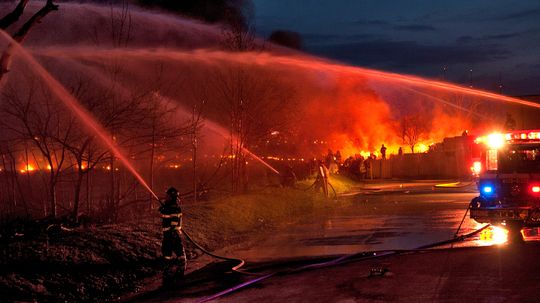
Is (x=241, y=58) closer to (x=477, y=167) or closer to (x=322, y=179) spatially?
(x=322, y=179)

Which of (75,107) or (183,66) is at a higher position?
(183,66)

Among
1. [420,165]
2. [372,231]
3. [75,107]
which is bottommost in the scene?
[372,231]

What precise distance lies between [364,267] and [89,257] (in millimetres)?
4629

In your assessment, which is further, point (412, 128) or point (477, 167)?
point (412, 128)

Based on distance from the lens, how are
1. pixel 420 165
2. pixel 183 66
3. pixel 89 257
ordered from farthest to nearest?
pixel 420 165, pixel 183 66, pixel 89 257

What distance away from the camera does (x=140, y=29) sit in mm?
20047

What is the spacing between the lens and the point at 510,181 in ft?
43.9

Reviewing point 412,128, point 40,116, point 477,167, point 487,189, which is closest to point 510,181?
point 487,189

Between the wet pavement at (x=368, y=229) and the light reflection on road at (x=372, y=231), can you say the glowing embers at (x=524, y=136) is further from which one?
the wet pavement at (x=368, y=229)

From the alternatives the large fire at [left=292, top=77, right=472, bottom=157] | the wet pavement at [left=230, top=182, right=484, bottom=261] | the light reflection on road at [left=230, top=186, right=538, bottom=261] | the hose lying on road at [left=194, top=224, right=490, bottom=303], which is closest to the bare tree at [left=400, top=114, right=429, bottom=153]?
the large fire at [left=292, top=77, right=472, bottom=157]

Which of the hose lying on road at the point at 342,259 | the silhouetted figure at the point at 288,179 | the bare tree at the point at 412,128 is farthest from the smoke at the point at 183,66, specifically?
the bare tree at the point at 412,128

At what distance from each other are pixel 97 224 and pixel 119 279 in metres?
4.01

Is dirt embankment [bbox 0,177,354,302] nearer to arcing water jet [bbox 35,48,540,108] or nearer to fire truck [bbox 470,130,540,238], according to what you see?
arcing water jet [bbox 35,48,540,108]

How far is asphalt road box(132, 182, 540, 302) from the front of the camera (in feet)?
28.8
